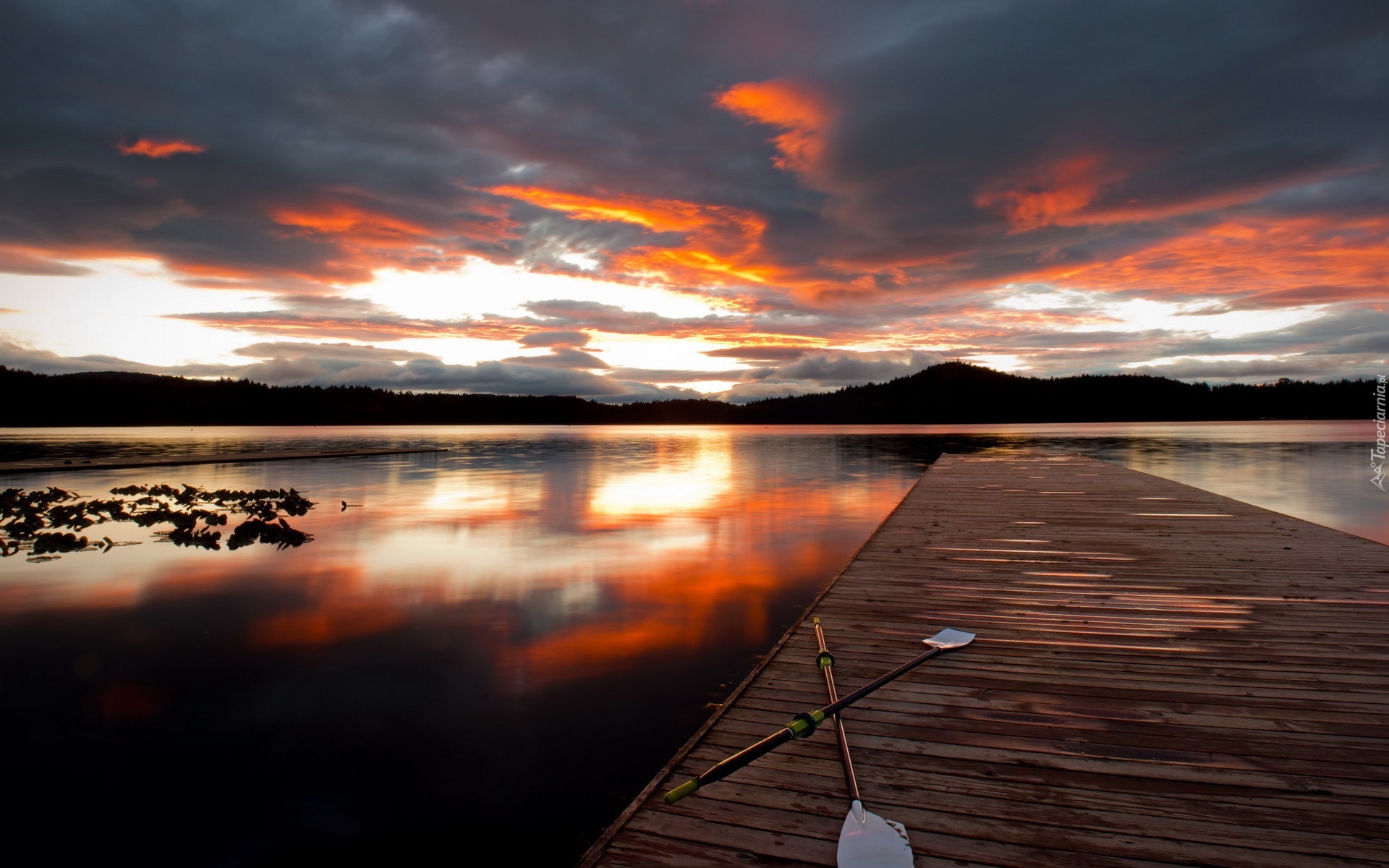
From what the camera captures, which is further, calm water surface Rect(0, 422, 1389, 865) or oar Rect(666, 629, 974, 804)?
calm water surface Rect(0, 422, 1389, 865)

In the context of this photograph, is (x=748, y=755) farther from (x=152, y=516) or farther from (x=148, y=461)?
(x=148, y=461)

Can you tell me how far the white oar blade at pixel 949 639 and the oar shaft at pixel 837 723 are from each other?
93 cm

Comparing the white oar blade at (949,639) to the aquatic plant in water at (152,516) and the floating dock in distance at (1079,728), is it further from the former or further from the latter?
the aquatic plant in water at (152,516)

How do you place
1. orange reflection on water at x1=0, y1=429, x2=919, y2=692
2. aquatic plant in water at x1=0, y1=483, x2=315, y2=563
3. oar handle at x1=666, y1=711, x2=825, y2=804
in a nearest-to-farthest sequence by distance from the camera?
oar handle at x1=666, y1=711, x2=825, y2=804, orange reflection on water at x1=0, y1=429, x2=919, y2=692, aquatic plant in water at x1=0, y1=483, x2=315, y2=563

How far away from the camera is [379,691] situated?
A: 24.4ft

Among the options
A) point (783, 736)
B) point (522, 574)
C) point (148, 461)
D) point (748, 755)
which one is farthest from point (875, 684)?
point (148, 461)

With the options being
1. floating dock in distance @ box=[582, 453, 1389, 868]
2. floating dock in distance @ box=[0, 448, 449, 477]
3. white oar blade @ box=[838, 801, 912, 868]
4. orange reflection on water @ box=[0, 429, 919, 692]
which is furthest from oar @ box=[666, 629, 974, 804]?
floating dock in distance @ box=[0, 448, 449, 477]

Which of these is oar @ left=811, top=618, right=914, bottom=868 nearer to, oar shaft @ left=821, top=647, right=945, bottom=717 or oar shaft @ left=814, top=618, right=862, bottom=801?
oar shaft @ left=814, top=618, right=862, bottom=801

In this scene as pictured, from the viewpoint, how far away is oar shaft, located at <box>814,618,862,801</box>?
3.56 meters

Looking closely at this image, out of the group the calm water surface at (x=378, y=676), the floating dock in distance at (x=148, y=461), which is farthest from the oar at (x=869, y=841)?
the floating dock in distance at (x=148, y=461)

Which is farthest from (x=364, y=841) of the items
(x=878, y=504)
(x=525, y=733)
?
(x=878, y=504)

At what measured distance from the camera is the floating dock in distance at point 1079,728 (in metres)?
3.21

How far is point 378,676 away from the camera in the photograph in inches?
311

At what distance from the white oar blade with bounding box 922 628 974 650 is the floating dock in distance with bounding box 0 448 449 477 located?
40676 millimetres
